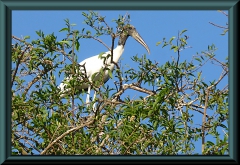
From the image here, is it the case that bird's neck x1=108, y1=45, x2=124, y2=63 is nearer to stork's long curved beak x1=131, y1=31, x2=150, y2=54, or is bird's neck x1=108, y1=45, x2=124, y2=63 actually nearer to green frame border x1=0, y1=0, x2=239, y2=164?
stork's long curved beak x1=131, y1=31, x2=150, y2=54

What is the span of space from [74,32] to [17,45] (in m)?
0.57

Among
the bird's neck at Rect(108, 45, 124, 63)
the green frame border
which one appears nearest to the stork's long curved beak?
the bird's neck at Rect(108, 45, 124, 63)

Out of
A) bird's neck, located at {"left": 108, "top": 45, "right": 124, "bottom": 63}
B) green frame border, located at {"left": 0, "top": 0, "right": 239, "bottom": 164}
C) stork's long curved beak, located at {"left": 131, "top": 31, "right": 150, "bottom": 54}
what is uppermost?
stork's long curved beak, located at {"left": 131, "top": 31, "right": 150, "bottom": 54}
